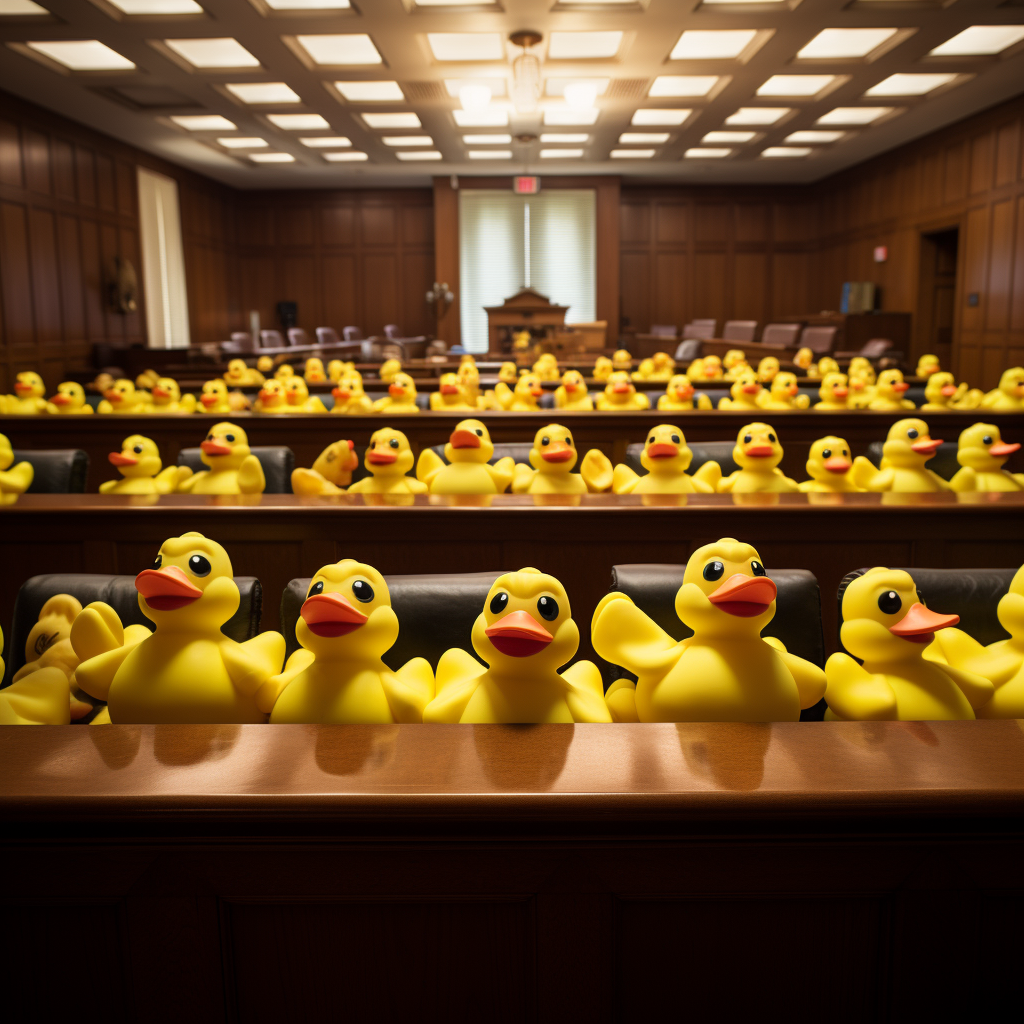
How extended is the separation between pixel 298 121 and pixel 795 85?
5.09 meters

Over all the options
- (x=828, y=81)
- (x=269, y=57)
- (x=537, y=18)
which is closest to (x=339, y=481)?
(x=537, y=18)

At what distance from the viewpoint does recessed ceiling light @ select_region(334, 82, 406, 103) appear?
26.1 ft

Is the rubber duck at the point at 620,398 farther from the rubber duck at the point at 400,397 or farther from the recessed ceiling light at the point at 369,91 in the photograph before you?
the recessed ceiling light at the point at 369,91

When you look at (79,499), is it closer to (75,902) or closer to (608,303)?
(75,902)

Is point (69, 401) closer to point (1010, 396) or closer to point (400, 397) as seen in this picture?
point (400, 397)

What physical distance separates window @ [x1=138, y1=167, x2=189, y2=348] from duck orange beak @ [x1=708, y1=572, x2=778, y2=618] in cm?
1160

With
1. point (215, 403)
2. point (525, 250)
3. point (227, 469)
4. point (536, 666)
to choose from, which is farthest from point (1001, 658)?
point (525, 250)

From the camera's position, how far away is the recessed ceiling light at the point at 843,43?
6.65 metres

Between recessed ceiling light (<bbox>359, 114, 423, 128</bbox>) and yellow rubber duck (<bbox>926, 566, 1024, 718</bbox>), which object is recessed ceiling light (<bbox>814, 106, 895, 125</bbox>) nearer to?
recessed ceiling light (<bbox>359, 114, 423, 128</bbox>)

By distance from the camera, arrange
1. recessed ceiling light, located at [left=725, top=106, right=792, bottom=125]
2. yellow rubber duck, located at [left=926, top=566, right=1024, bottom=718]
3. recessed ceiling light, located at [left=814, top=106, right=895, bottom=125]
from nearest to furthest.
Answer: yellow rubber duck, located at [left=926, top=566, right=1024, bottom=718] → recessed ceiling light, located at [left=725, top=106, right=792, bottom=125] → recessed ceiling light, located at [left=814, top=106, right=895, bottom=125]

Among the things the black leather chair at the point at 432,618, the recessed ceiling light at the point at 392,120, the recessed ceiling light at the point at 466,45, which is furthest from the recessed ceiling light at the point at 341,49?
the black leather chair at the point at 432,618

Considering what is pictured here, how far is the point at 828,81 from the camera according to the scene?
7.91 m

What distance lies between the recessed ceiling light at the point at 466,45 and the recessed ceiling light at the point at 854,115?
3886 millimetres

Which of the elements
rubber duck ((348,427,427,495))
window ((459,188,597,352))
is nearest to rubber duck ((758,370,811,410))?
rubber duck ((348,427,427,495))
